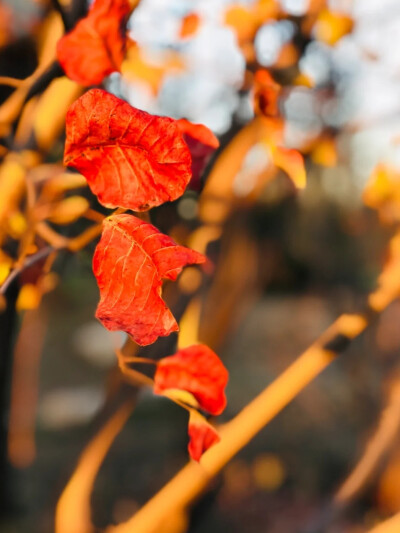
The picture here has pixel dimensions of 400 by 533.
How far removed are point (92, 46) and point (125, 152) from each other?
0.70ft

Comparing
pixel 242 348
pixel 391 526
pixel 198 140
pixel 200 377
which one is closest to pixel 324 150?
pixel 198 140

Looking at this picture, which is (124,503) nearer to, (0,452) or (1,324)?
(0,452)

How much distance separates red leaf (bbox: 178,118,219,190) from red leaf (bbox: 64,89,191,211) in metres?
0.13

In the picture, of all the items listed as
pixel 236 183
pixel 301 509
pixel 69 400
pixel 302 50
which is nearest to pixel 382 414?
pixel 236 183

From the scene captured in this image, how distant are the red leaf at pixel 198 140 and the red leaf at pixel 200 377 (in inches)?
9.6

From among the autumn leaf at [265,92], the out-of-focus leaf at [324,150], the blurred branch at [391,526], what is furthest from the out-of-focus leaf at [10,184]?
the blurred branch at [391,526]

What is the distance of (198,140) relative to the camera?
659 millimetres

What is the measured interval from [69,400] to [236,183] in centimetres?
266

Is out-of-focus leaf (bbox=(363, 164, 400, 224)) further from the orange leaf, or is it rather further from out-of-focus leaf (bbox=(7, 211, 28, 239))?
out-of-focus leaf (bbox=(7, 211, 28, 239))

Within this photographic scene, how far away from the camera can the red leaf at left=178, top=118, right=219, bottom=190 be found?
64cm

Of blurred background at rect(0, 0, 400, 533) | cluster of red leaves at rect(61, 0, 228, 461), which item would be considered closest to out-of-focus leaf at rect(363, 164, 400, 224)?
blurred background at rect(0, 0, 400, 533)

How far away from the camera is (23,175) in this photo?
2.48ft

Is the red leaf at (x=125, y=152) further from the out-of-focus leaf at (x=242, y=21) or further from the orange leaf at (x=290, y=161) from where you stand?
the out-of-focus leaf at (x=242, y=21)

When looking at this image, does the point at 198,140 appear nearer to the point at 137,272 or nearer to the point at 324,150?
the point at 137,272
